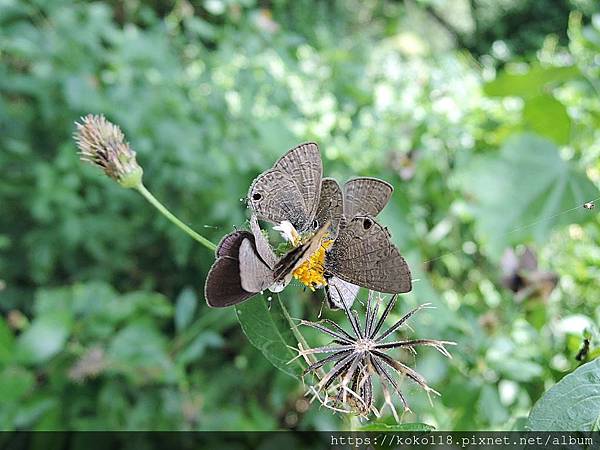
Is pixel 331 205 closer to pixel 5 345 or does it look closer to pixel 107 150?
pixel 107 150

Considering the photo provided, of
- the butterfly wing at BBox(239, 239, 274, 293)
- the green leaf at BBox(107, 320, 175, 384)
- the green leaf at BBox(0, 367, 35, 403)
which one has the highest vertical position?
the butterfly wing at BBox(239, 239, 274, 293)

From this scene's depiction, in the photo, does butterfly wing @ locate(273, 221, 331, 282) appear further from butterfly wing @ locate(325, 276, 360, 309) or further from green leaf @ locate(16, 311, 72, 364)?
green leaf @ locate(16, 311, 72, 364)

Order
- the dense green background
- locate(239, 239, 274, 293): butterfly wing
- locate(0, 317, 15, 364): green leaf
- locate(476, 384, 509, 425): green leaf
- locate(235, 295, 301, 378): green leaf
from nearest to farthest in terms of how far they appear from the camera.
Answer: locate(239, 239, 274, 293): butterfly wing → locate(235, 295, 301, 378): green leaf → locate(476, 384, 509, 425): green leaf → the dense green background → locate(0, 317, 15, 364): green leaf

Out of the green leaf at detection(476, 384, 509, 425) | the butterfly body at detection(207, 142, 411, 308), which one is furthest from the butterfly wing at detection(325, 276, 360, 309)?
the green leaf at detection(476, 384, 509, 425)

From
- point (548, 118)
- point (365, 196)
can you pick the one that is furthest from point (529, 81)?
point (365, 196)

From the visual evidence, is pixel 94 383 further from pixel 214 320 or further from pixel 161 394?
pixel 214 320

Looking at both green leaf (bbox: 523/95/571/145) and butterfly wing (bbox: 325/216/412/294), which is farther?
green leaf (bbox: 523/95/571/145)
